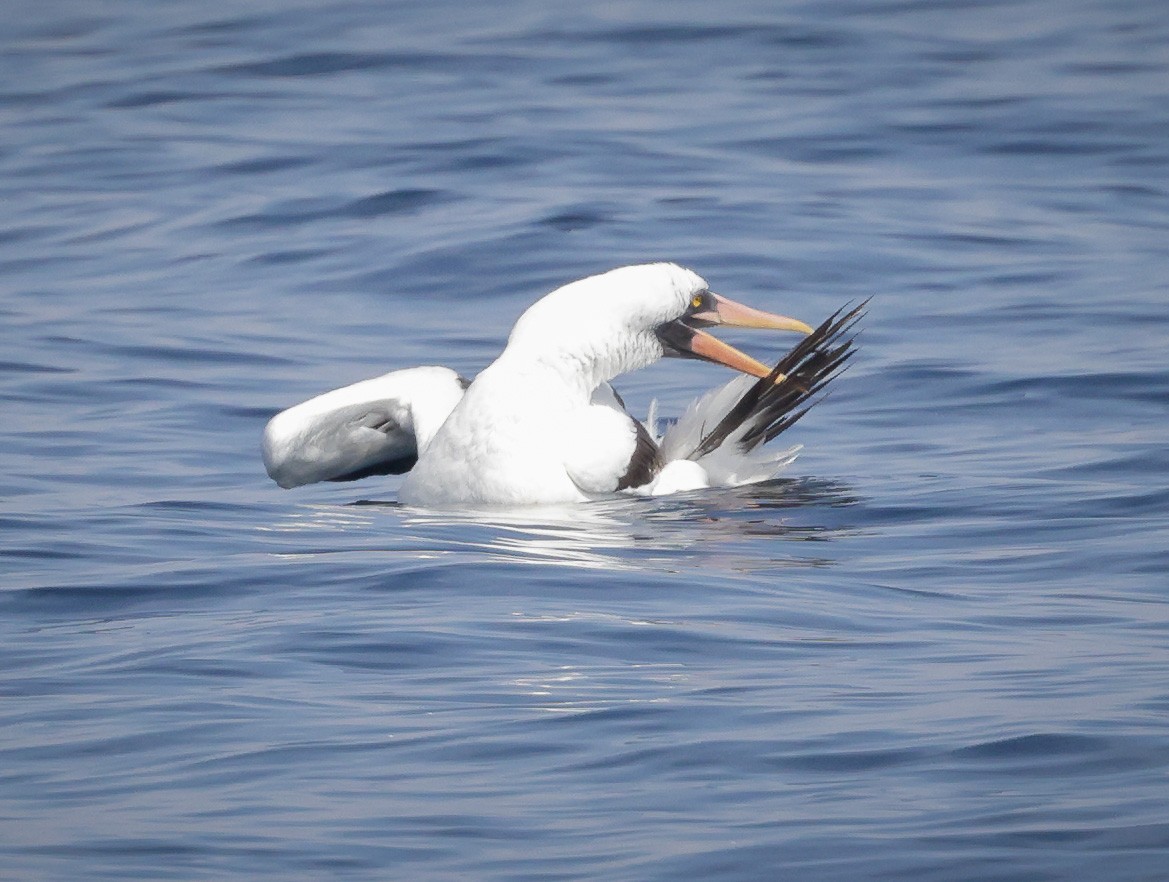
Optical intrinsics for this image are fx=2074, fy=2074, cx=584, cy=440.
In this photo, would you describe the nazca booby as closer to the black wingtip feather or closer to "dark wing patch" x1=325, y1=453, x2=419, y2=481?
the black wingtip feather

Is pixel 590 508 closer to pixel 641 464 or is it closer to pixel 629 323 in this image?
pixel 641 464

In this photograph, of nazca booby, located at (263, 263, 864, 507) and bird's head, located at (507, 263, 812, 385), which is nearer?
nazca booby, located at (263, 263, 864, 507)

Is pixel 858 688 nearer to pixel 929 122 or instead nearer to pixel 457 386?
pixel 457 386

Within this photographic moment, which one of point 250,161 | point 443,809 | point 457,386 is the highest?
point 250,161

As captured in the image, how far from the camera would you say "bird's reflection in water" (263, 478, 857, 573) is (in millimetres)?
7602

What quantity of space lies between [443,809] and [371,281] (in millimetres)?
10145

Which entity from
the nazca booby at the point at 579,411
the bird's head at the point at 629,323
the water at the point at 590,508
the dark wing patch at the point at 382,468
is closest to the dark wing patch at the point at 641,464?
the nazca booby at the point at 579,411

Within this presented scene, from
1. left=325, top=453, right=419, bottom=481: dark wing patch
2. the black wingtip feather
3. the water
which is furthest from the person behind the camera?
left=325, top=453, right=419, bottom=481: dark wing patch

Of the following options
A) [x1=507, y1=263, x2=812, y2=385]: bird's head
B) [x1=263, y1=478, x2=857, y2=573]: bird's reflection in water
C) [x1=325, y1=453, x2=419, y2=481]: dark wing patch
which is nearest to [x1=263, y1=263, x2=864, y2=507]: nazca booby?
[x1=507, y1=263, x2=812, y2=385]: bird's head

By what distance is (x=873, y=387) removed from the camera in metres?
11.6

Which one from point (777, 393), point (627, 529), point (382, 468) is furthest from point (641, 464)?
point (382, 468)

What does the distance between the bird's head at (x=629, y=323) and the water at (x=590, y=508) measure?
714 millimetres

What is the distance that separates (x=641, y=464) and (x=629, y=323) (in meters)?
0.74

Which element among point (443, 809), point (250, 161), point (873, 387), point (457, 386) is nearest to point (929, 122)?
point (250, 161)
